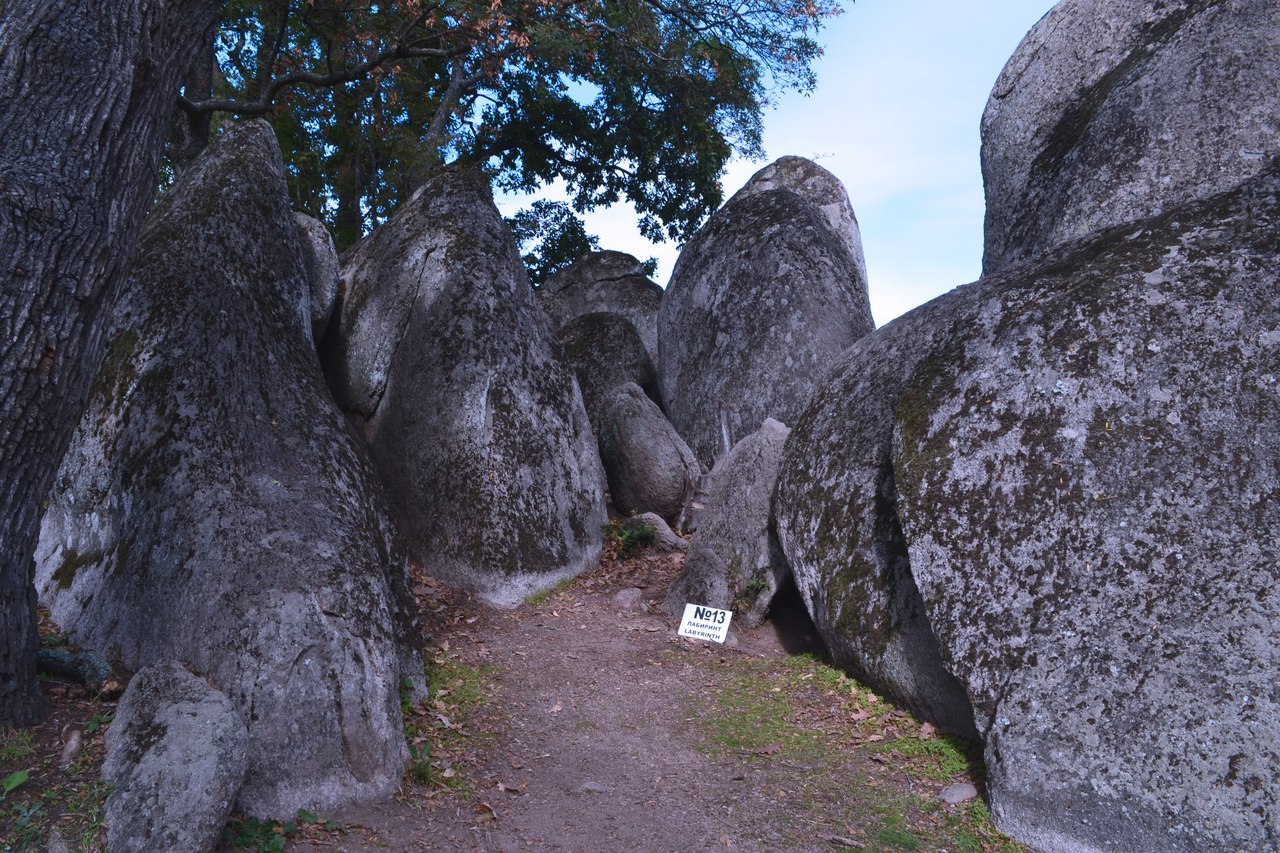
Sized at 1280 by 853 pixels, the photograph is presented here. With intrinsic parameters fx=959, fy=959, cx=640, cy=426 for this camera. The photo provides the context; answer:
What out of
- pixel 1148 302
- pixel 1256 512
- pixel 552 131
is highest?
pixel 552 131

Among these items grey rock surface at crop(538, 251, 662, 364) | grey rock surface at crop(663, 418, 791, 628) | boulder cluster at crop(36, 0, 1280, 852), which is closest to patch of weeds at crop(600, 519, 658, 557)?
boulder cluster at crop(36, 0, 1280, 852)

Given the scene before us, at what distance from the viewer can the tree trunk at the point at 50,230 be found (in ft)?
15.2

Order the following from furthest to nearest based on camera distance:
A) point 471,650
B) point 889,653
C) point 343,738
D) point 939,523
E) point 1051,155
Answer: point 1051,155 < point 471,650 < point 889,653 < point 939,523 < point 343,738

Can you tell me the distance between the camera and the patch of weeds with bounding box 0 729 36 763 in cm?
446

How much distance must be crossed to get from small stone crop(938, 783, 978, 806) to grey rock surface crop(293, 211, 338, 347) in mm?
7089

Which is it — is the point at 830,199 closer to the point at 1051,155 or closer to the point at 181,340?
the point at 1051,155

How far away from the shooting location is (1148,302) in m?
5.10

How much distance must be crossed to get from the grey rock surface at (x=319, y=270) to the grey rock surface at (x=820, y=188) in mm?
7604

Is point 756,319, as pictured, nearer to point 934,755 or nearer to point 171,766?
point 934,755

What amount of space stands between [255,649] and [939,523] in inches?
151

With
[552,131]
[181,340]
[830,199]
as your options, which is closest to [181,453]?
[181,340]

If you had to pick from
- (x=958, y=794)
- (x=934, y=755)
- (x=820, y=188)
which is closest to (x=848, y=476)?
(x=934, y=755)

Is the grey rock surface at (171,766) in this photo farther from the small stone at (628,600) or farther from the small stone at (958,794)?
the small stone at (628,600)

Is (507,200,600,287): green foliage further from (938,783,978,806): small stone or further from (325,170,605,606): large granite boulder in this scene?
(938,783,978,806): small stone
